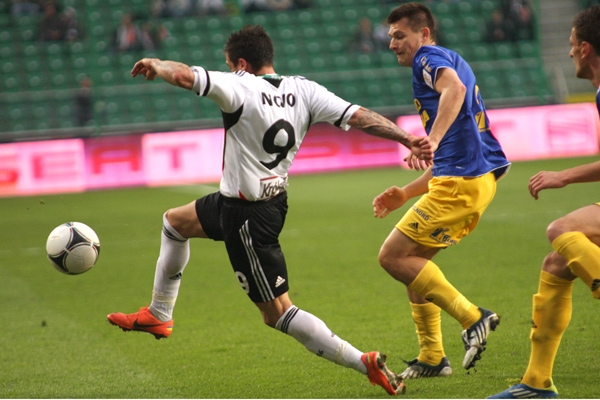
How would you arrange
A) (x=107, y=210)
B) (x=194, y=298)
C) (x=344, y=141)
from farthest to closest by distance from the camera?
(x=344, y=141)
(x=107, y=210)
(x=194, y=298)

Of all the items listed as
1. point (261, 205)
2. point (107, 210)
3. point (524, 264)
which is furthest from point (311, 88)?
point (107, 210)

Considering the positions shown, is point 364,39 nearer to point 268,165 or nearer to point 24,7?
point 24,7

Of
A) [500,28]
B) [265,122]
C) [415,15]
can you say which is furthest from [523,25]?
[265,122]

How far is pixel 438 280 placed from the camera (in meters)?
4.62

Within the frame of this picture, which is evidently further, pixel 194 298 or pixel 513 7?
pixel 513 7

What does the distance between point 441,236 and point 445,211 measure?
0.46 ft

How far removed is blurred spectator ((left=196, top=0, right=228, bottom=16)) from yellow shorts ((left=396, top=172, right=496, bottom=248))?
18.0 meters

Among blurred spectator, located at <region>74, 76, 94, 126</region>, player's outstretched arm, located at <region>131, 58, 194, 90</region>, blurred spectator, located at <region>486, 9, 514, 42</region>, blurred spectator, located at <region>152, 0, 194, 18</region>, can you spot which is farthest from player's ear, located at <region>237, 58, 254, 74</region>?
blurred spectator, located at <region>486, 9, 514, 42</region>

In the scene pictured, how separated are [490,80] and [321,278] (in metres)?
14.3

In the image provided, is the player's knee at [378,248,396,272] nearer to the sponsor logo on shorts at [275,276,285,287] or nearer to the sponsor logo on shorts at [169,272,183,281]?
the sponsor logo on shorts at [275,276,285,287]

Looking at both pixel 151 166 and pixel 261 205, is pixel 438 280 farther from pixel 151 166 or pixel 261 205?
pixel 151 166

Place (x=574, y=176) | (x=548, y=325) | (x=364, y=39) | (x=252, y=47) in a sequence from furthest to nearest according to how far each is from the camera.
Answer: (x=364, y=39) → (x=252, y=47) → (x=548, y=325) → (x=574, y=176)

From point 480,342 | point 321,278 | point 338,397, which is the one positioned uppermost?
point 480,342

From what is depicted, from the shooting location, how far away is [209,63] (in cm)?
2122
